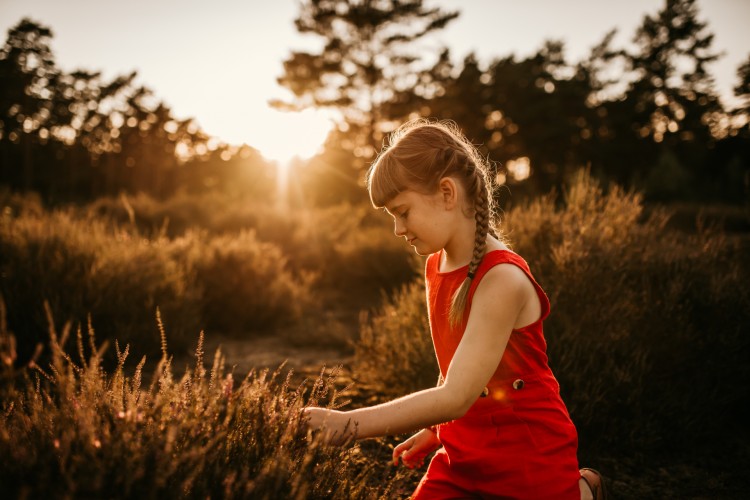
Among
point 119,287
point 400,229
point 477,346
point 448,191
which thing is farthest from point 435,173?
point 119,287

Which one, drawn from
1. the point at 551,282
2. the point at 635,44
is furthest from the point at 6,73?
the point at 635,44

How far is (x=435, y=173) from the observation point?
68.1 inches

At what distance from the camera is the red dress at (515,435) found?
1648 mm

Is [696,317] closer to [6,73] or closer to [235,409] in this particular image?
[235,409]

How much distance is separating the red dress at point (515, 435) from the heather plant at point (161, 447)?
14.5 inches

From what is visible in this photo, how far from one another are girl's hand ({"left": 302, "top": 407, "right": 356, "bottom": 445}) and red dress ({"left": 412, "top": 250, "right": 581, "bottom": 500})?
1.62 feet

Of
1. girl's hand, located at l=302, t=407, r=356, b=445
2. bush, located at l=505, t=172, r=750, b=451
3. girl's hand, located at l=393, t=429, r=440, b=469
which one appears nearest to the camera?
girl's hand, located at l=302, t=407, r=356, b=445

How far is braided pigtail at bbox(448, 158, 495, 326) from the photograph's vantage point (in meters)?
1.68

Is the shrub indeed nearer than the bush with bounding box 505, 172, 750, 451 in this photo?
No

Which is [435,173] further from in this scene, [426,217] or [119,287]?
[119,287]

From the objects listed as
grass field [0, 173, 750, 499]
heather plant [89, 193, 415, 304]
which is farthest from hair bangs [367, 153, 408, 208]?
heather plant [89, 193, 415, 304]

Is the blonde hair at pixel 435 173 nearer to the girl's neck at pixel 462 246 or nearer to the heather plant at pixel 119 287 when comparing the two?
the girl's neck at pixel 462 246

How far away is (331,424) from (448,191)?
865 millimetres

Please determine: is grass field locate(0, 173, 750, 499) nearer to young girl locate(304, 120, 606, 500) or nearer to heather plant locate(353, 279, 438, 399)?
heather plant locate(353, 279, 438, 399)
